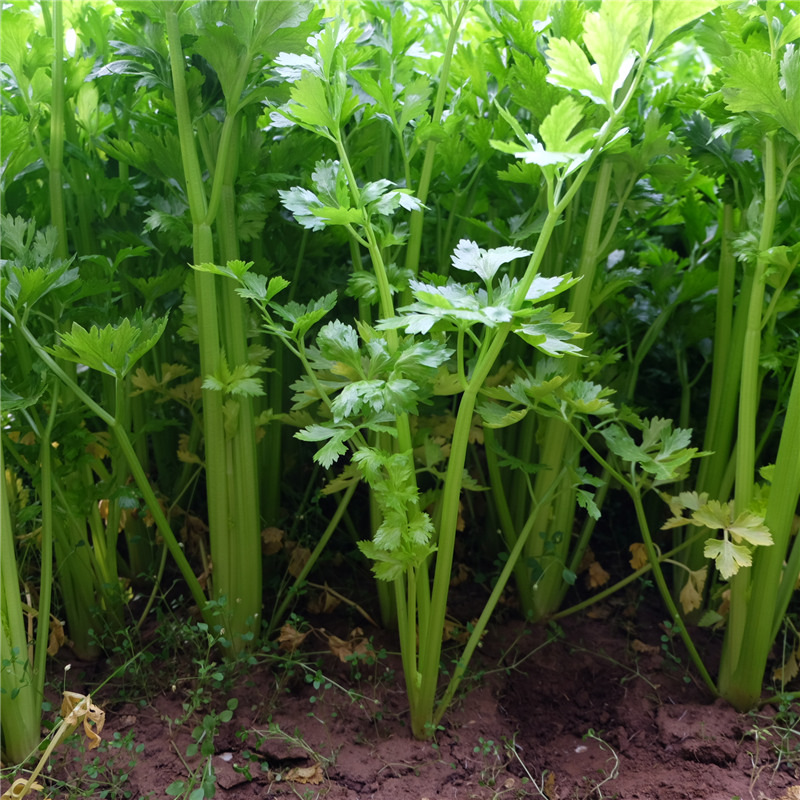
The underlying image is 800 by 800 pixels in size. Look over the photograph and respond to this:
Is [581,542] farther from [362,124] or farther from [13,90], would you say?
[13,90]

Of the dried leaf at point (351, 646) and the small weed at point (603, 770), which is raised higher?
the dried leaf at point (351, 646)

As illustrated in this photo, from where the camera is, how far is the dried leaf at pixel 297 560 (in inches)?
52.5

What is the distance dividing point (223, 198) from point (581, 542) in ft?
2.88

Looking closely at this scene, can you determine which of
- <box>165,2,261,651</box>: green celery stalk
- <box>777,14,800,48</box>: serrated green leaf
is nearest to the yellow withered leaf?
<box>165,2,261,651</box>: green celery stalk

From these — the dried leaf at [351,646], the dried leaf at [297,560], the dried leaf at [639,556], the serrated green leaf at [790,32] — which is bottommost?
the dried leaf at [351,646]

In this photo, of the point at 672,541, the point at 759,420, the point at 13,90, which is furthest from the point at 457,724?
the point at 13,90

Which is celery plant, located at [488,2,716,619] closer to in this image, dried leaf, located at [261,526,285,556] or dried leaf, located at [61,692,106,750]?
dried leaf, located at [261,526,285,556]

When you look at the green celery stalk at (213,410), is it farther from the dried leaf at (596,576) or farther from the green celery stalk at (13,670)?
the dried leaf at (596,576)

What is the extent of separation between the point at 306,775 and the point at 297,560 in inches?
15.8

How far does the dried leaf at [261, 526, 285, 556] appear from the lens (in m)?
1.32

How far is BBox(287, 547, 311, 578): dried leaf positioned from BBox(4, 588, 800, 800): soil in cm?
12

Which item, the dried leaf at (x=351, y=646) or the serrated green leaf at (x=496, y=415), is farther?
the dried leaf at (x=351, y=646)

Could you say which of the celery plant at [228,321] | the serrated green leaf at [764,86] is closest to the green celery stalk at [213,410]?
the celery plant at [228,321]

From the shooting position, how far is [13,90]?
1.16m
